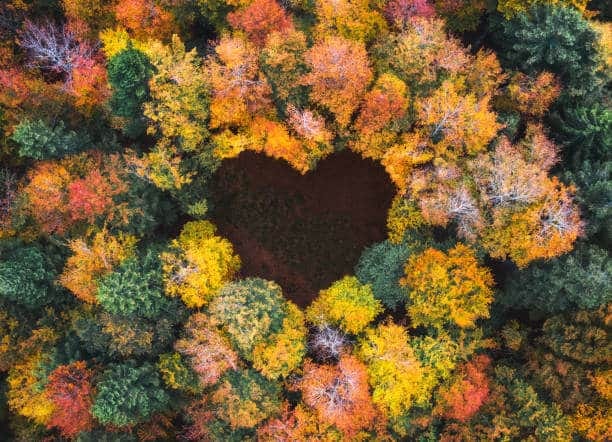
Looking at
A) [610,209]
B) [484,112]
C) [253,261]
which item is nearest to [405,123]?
[484,112]

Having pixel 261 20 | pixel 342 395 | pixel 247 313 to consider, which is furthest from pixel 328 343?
pixel 261 20

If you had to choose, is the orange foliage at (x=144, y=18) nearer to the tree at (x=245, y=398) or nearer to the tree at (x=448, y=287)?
the tree at (x=448, y=287)

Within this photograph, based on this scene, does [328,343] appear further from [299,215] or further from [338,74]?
[338,74]

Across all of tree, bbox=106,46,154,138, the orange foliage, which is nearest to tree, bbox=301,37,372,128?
tree, bbox=106,46,154,138

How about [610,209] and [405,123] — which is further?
[405,123]

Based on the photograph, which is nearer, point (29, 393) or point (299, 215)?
point (29, 393)

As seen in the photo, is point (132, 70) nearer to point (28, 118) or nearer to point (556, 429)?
point (28, 118)
